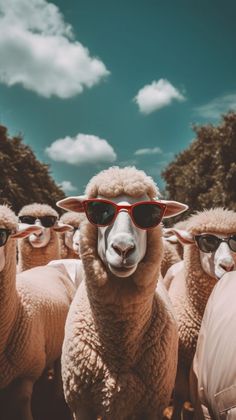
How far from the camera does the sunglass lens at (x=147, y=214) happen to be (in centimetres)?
171

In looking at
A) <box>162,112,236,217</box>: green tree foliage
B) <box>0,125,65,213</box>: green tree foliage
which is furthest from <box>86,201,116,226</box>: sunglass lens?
<box>0,125,65,213</box>: green tree foliage

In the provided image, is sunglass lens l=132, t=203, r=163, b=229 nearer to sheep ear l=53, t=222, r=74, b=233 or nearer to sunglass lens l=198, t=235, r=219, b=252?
sunglass lens l=198, t=235, r=219, b=252

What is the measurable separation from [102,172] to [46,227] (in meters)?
2.91

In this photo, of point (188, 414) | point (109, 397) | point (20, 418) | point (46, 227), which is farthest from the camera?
point (46, 227)

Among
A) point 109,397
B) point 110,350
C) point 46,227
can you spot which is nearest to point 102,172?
point 110,350

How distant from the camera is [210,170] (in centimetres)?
1689

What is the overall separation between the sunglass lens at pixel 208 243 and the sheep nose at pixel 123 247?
49.7 inches

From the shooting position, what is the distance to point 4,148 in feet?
55.5

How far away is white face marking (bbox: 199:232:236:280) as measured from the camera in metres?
2.51

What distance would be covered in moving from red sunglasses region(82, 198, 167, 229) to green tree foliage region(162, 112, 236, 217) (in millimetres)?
11502

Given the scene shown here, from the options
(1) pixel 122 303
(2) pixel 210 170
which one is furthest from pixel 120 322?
(2) pixel 210 170

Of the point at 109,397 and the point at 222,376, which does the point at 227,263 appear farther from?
the point at 222,376

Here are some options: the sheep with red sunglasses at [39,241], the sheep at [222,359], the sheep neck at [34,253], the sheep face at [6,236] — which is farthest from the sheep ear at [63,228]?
the sheep at [222,359]

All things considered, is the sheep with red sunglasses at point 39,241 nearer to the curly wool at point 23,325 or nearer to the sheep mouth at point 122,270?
the curly wool at point 23,325
